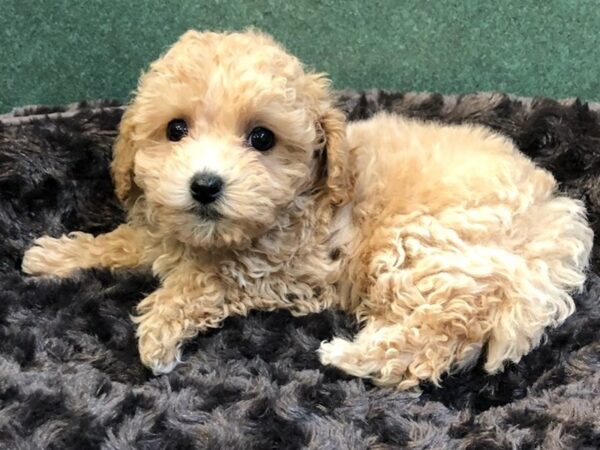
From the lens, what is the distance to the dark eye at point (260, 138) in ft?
6.70

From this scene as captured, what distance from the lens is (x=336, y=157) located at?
2.12m

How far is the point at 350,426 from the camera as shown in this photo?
69.2 inches

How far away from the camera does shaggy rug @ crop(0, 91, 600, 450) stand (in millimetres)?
1692

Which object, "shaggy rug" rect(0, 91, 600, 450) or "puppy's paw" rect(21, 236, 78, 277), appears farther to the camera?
"puppy's paw" rect(21, 236, 78, 277)

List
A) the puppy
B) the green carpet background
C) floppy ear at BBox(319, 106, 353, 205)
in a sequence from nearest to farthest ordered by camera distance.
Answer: the puppy
floppy ear at BBox(319, 106, 353, 205)
the green carpet background

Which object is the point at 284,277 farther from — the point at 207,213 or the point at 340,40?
the point at 340,40

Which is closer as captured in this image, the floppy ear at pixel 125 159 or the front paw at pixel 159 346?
the front paw at pixel 159 346

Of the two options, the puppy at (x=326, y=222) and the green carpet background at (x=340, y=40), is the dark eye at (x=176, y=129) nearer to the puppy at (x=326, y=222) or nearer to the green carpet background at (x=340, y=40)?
the puppy at (x=326, y=222)

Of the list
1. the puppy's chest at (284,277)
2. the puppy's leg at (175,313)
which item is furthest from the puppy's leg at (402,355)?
the puppy's leg at (175,313)

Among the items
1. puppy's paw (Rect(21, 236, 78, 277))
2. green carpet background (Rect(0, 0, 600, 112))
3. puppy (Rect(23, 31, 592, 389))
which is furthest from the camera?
green carpet background (Rect(0, 0, 600, 112))

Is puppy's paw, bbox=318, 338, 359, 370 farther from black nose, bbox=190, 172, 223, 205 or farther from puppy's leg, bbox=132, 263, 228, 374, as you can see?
black nose, bbox=190, 172, 223, 205

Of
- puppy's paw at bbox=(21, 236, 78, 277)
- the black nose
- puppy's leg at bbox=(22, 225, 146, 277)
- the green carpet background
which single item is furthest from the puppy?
the green carpet background

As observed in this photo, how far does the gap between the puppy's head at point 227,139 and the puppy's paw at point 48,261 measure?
0.39 meters

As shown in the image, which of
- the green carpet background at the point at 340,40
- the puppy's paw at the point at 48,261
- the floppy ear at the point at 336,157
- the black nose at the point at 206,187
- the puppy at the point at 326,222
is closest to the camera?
the black nose at the point at 206,187
